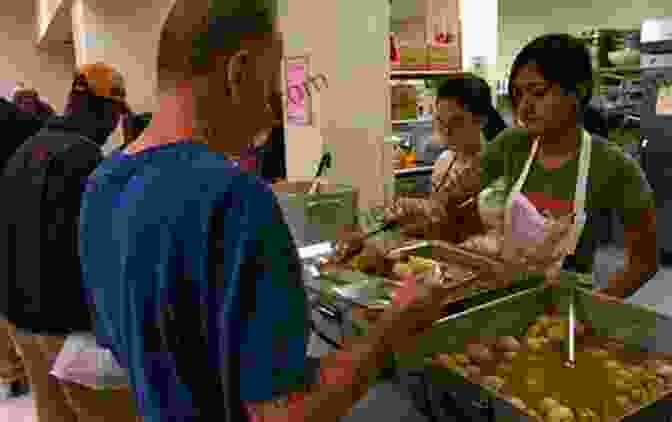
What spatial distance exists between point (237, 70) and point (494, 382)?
598 mm

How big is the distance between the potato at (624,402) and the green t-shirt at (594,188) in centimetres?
67

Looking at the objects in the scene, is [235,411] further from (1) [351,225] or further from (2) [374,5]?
(2) [374,5]

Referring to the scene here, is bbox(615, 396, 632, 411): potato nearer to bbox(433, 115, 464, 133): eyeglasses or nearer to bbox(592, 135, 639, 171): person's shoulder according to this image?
bbox(592, 135, 639, 171): person's shoulder

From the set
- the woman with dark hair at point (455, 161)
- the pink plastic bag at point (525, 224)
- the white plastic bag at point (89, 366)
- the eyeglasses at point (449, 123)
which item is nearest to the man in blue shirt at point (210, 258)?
the pink plastic bag at point (525, 224)

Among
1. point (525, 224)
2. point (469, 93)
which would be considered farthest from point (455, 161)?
point (525, 224)

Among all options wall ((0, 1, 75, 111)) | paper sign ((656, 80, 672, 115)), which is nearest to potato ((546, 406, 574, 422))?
paper sign ((656, 80, 672, 115))

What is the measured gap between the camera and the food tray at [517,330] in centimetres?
80

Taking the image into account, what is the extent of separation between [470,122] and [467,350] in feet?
4.22

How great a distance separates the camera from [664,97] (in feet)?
13.8

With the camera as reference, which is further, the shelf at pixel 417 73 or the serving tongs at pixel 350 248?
the shelf at pixel 417 73

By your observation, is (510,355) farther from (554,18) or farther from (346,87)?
(554,18)

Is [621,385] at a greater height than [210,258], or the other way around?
[210,258]

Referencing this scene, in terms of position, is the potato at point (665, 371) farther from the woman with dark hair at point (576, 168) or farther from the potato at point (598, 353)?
the woman with dark hair at point (576, 168)

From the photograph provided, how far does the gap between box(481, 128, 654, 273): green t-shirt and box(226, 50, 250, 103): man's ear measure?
1049 millimetres
